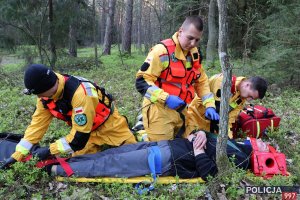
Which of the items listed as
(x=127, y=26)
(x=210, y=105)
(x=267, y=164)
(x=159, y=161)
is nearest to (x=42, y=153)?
(x=159, y=161)

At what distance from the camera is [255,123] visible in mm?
5387

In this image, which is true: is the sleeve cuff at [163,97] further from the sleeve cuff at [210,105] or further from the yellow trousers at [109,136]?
the sleeve cuff at [210,105]

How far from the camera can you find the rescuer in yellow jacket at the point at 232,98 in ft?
16.2

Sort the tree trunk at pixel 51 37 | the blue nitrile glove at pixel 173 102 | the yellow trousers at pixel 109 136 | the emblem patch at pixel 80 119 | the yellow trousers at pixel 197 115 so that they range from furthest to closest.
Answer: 1. the tree trunk at pixel 51 37
2. the yellow trousers at pixel 197 115
3. the yellow trousers at pixel 109 136
4. the blue nitrile glove at pixel 173 102
5. the emblem patch at pixel 80 119

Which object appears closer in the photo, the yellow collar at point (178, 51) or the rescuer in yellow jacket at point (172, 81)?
the rescuer in yellow jacket at point (172, 81)

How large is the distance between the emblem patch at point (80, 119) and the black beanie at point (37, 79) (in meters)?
0.45

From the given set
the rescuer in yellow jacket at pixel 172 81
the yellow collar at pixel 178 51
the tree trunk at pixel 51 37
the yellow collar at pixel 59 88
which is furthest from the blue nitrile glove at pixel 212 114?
the tree trunk at pixel 51 37

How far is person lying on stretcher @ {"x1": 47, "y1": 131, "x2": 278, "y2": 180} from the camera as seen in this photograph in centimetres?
392

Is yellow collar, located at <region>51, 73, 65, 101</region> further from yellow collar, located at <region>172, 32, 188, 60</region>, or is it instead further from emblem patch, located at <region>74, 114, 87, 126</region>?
yellow collar, located at <region>172, 32, 188, 60</region>

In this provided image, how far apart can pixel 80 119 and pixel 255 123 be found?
2904 mm

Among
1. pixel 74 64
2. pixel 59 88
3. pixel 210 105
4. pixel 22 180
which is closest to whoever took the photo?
pixel 22 180

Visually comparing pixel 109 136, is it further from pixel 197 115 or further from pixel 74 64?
pixel 74 64

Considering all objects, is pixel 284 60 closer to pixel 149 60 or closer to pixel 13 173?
pixel 149 60

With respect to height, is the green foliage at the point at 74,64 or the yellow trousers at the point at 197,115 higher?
the green foliage at the point at 74,64
